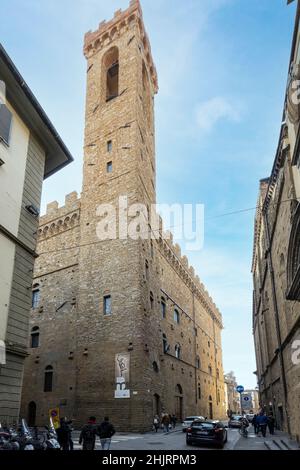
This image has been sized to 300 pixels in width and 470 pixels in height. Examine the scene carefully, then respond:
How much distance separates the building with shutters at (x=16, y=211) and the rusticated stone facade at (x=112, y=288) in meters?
10.8

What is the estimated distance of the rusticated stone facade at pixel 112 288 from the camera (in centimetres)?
2131

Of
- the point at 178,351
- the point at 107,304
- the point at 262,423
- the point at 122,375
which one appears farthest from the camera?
the point at 178,351

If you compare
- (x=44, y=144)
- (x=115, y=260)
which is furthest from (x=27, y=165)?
(x=115, y=260)

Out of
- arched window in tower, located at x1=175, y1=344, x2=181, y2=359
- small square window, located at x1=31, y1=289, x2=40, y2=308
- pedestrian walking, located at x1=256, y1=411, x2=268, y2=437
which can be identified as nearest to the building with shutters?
pedestrian walking, located at x1=256, y1=411, x2=268, y2=437

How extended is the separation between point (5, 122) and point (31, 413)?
18675mm

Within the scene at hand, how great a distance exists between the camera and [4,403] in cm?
977

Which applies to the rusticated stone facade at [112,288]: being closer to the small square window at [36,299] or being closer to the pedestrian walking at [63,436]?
the small square window at [36,299]

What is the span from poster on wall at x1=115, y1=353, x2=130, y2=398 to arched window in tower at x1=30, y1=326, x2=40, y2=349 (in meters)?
7.05

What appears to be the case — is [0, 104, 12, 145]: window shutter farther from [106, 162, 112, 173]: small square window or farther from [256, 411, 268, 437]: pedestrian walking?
[256, 411, 268, 437]: pedestrian walking

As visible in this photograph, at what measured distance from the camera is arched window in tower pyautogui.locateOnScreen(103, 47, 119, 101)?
3209cm

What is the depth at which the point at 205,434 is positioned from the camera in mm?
14461

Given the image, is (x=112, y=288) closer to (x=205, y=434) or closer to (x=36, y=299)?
(x=36, y=299)

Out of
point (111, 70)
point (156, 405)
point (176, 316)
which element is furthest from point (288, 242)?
point (111, 70)

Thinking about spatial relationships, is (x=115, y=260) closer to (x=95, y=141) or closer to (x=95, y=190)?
(x=95, y=190)
